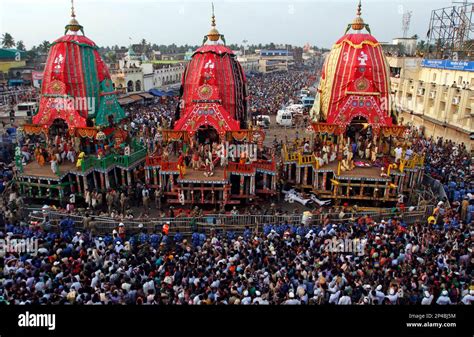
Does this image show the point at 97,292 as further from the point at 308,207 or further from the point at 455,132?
the point at 455,132

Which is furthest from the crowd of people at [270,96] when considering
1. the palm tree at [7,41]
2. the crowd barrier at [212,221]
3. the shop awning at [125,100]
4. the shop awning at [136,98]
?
the palm tree at [7,41]

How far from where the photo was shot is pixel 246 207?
19.0 metres

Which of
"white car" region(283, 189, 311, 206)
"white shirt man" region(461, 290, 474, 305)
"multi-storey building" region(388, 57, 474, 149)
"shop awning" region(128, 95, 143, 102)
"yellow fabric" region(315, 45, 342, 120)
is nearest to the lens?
"white shirt man" region(461, 290, 474, 305)

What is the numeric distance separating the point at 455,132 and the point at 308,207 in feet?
55.5

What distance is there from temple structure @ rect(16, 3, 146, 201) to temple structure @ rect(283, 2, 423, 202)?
9.69m

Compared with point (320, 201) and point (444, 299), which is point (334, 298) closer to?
point (444, 299)

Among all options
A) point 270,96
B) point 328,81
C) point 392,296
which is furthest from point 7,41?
point 392,296

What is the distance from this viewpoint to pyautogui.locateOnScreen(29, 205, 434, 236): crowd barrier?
51.0ft

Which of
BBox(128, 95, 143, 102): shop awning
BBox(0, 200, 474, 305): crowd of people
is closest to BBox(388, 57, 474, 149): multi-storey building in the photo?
BBox(0, 200, 474, 305): crowd of people

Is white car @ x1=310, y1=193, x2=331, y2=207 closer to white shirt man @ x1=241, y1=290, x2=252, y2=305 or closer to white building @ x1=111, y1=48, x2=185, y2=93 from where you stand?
white shirt man @ x1=241, y1=290, x2=252, y2=305

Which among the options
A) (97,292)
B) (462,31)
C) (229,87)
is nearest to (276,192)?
(229,87)

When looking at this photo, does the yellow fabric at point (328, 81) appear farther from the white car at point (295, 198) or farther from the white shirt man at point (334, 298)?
the white shirt man at point (334, 298)

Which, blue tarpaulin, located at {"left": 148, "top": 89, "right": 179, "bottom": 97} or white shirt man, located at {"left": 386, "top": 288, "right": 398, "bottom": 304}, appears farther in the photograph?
blue tarpaulin, located at {"left": 148, "top": 89, "right": 179, "bottom": 97}

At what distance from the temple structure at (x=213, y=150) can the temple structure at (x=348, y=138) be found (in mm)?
2599
